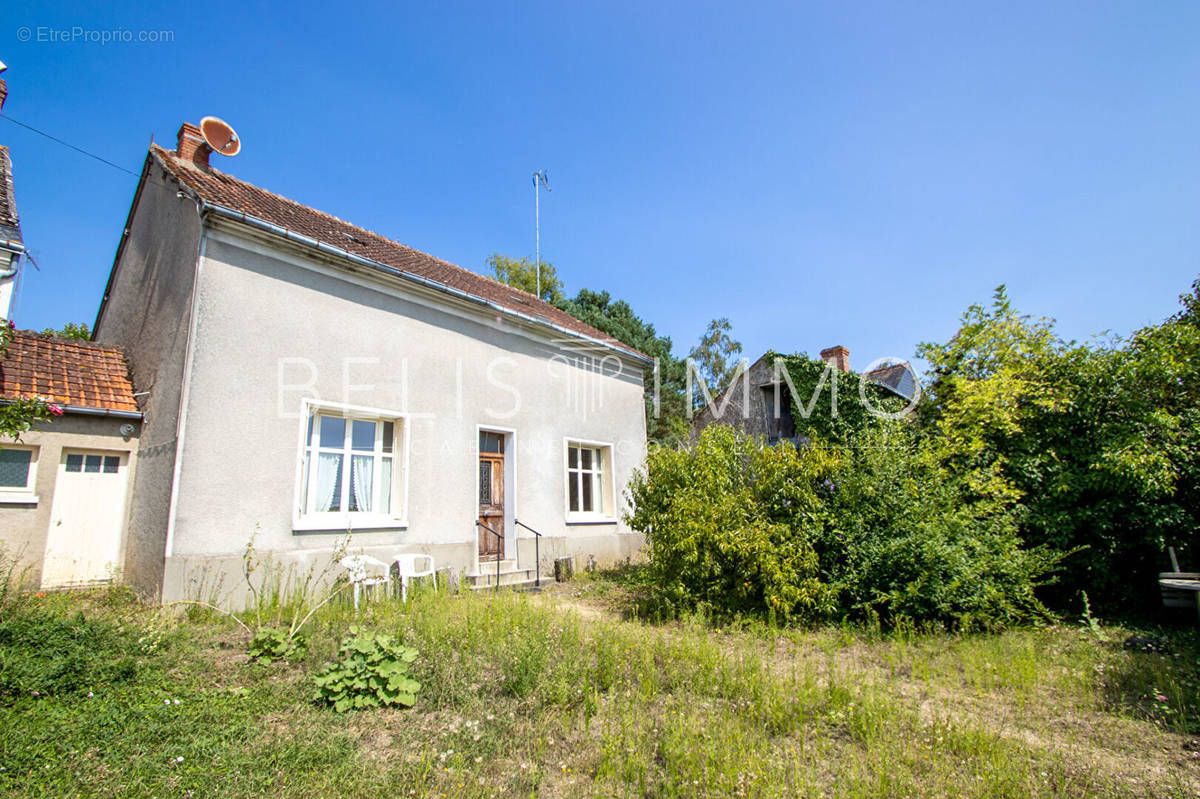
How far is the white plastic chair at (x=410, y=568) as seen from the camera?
828cm

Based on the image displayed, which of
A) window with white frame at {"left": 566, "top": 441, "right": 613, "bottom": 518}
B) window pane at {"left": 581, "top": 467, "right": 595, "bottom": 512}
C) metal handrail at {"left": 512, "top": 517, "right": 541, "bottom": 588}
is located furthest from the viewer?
window pane at {"left": 581, "top": 467, "right": 595, "bottom": 512}

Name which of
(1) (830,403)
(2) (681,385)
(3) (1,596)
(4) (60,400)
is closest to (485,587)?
(3) (1,596)

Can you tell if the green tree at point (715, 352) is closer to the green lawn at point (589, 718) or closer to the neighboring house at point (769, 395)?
the neighboring house at point (769, 395)

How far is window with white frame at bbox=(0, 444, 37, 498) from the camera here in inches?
299

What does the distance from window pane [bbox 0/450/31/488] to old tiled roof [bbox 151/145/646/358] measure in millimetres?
4166

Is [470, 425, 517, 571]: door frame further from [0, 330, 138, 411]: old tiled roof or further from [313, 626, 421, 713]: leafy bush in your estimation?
[313, 626, 421, 713]: leafy bush

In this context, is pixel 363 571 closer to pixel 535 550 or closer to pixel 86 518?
pixel 535 550

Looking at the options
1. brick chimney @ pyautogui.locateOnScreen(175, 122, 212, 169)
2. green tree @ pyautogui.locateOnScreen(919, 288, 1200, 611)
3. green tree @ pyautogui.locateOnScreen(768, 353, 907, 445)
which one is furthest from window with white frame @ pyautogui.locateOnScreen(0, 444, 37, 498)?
green tree @ pyautogui.locateOnScreen(768, 353, 907, 445)

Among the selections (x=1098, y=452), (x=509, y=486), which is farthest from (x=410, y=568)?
(x=1098, y=452)

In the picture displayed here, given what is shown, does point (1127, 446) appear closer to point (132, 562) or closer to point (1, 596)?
point (1, 596)

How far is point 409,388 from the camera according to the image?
9.30 meters

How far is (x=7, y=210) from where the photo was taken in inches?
369

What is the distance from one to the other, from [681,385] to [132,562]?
84.8ft

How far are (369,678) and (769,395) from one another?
60.3 ft
